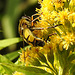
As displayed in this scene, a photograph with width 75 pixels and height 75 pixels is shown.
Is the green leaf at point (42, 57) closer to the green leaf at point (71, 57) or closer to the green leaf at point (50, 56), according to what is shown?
the green leaf at point (50, 56)

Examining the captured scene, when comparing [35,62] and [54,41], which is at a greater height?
[54,41]

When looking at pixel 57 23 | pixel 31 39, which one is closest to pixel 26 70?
pixel 31 39

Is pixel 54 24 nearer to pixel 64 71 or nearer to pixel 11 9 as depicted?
pixel 64 71

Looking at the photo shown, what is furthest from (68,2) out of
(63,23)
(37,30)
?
(37,30)

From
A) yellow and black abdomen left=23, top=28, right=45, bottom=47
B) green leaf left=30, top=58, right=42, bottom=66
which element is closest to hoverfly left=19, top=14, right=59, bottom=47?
yellow and black abdomen left=23, top=28, right=45, bottom=47

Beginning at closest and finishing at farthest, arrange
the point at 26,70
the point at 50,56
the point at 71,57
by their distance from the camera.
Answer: the point at 26,70, the point at 71,57, the point at 50,56

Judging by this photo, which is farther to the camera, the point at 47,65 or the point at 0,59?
the point at 47,65

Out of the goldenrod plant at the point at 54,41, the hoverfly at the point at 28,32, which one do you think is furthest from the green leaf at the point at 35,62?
the hoverfly at the point at 28,32

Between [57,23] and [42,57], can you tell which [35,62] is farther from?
[57,23]

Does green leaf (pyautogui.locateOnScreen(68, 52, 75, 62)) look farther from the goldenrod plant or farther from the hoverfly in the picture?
the hoverfly
